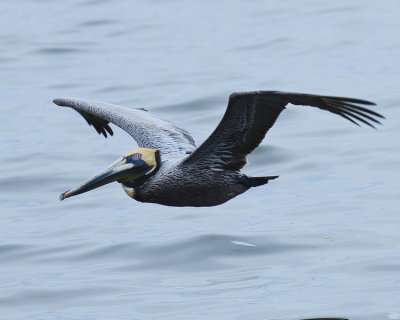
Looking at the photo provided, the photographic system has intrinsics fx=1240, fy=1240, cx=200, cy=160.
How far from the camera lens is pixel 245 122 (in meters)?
9.93

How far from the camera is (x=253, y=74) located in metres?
19.4

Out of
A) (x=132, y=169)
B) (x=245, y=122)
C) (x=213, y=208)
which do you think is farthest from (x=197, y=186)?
(x=213, y=208)

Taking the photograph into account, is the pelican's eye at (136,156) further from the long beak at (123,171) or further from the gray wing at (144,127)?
the gray wing at (144,127)

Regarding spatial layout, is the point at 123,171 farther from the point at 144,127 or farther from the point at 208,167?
the point at 144,127

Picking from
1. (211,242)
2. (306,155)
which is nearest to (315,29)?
(306,155)

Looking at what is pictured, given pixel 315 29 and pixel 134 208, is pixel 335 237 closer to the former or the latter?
pixel 134 208

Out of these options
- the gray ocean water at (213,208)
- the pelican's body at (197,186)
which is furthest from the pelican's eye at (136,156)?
the gray ocean water at (213,208)

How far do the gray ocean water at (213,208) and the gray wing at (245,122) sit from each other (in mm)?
1186

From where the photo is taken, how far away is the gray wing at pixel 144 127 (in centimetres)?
1141

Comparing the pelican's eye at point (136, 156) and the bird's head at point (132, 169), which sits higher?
the pelican's eye at point (136, 156)

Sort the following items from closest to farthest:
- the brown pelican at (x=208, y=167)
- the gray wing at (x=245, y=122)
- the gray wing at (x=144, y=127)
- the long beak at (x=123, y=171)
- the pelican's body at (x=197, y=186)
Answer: the gray wing at (x=245, y=122) < the brown pelican at (x=208, y=167) < the pelican's body at (x=197, y=186) < the long beak at (x=123, y=171) < the gray wing at (x=144, y=127)

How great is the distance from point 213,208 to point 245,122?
10.2 ft

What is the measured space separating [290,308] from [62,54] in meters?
12.8

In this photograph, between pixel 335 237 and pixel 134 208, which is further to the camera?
pixel 134 208
